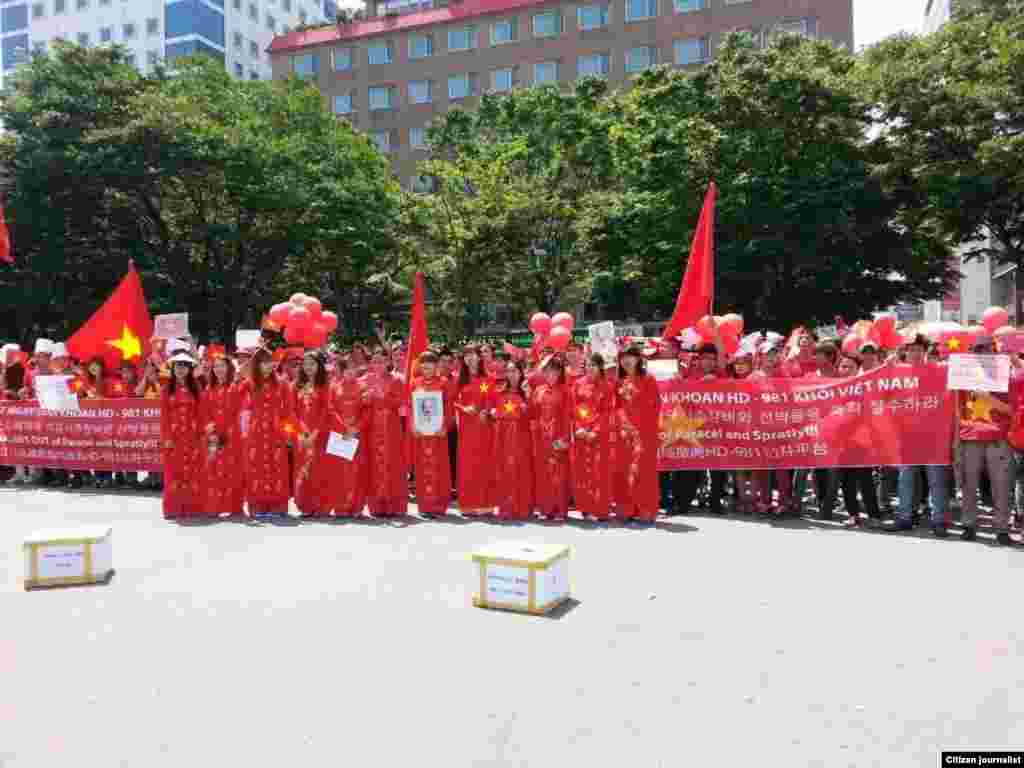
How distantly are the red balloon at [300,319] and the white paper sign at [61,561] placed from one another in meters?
6.39

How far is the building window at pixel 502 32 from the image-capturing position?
60969mm

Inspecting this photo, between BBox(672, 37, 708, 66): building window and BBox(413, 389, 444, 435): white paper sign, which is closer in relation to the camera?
BBox(413, 389, 444, 435): white paper sign

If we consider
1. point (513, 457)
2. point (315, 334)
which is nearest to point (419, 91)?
point (315, 334)

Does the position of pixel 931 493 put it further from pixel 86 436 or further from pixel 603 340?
pixel 86 436

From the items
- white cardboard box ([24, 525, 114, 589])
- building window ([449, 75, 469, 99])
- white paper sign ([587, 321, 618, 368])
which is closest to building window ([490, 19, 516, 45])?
building window ([449, 75, 469, 99])

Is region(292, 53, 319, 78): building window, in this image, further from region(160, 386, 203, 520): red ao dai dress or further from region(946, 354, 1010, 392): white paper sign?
region(946, 354, 1010, 392): white paper sign

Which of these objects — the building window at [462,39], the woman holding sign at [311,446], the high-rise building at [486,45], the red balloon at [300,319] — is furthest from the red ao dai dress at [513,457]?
the building window at [462,39]

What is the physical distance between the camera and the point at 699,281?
973 cm

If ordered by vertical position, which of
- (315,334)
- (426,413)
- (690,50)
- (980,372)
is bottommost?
(426,413)

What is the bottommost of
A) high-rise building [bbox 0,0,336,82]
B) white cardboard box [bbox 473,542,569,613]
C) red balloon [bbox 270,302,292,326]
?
white cardboard box [bbox 473,542,569,613]

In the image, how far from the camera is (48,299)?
1032 inches

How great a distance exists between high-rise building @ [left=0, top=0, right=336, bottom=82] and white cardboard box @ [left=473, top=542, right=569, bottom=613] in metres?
81.0

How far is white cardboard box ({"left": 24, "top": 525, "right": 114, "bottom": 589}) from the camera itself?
21.6ft

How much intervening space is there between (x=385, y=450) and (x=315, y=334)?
4.09 metres
